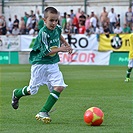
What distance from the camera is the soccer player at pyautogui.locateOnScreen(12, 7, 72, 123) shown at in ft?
32.2

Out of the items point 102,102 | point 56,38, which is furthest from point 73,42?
point 56,38

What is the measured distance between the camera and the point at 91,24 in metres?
34.2

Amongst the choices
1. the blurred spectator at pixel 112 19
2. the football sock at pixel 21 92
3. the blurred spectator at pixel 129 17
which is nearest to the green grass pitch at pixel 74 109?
the football sock at pixel 21 92

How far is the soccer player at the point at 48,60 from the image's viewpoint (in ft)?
32.2

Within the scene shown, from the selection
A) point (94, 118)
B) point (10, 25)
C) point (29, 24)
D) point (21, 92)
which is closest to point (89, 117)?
point (94, 118)

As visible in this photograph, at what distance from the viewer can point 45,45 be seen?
32.3ft

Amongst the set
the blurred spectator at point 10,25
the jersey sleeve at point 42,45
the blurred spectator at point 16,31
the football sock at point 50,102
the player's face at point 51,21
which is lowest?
the football sock at point 50,102

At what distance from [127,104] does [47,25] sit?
3589mm

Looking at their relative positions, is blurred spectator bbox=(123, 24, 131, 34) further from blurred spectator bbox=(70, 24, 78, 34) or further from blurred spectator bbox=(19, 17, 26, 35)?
blurred spectator bbox=(19, 17, 26, 35)

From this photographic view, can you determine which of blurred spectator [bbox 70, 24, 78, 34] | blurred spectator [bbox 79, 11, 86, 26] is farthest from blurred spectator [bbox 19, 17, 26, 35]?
blurred spectator [bbox 79, 11, 86, 26]

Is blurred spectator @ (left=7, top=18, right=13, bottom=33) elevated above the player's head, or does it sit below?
below

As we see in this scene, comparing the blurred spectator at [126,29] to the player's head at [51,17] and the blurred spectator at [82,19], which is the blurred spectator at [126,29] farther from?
the player's head at [51,17]

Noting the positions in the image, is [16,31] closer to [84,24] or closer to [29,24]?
[29,24]

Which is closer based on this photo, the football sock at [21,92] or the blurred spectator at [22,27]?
the football sock at [21,92]
